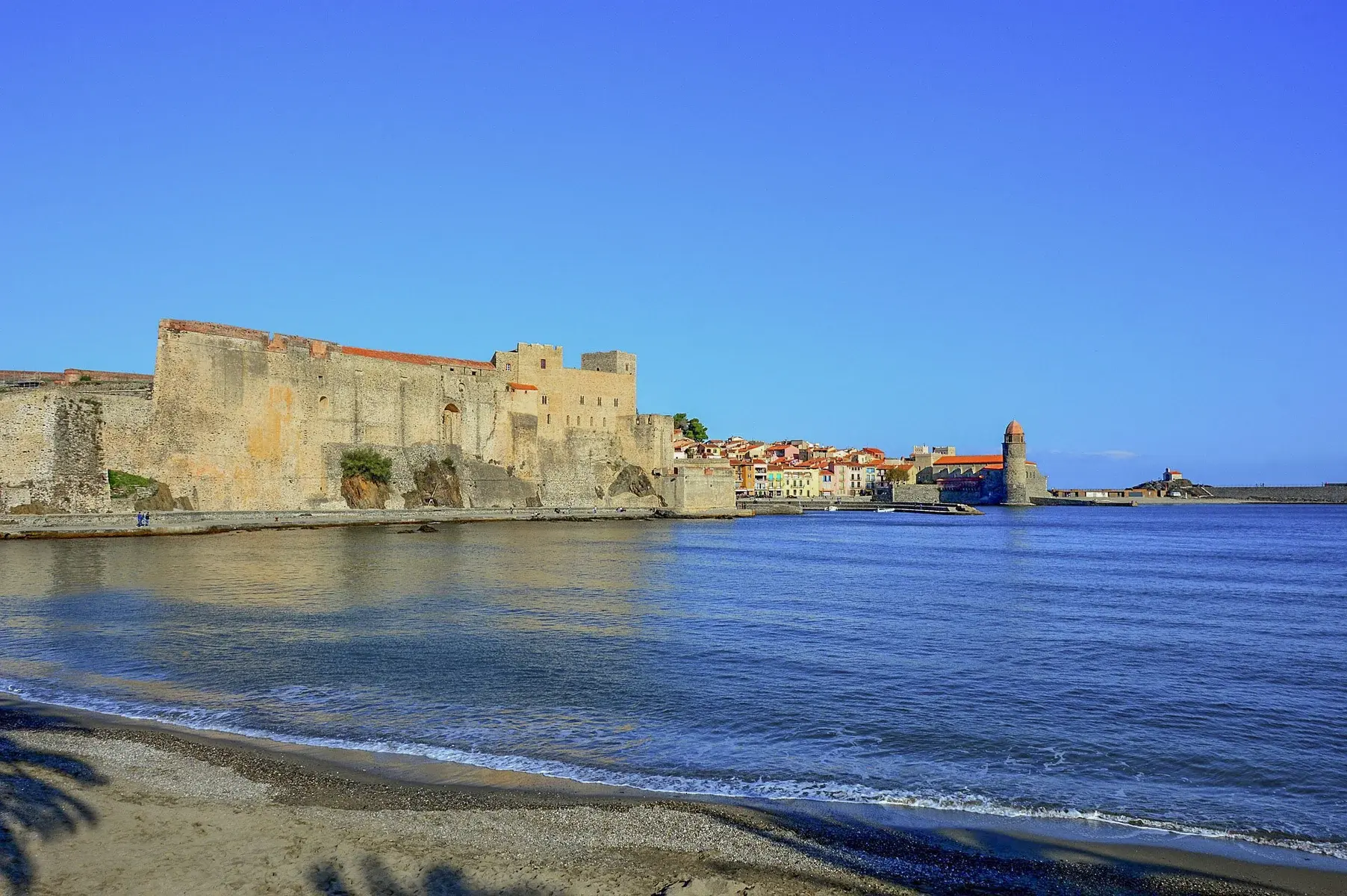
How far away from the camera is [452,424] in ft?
138

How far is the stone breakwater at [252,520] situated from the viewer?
26188 millimetres

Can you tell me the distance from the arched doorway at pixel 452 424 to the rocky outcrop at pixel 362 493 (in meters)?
4.20

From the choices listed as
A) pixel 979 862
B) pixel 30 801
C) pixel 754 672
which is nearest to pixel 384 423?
pixel 754 672

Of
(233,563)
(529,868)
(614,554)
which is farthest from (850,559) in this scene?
(529,868)

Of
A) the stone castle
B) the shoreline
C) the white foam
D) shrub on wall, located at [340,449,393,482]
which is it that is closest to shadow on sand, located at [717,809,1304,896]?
the white foam

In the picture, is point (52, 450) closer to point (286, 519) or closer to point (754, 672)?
point (286, 519)

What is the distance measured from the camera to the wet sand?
4734 millimetres

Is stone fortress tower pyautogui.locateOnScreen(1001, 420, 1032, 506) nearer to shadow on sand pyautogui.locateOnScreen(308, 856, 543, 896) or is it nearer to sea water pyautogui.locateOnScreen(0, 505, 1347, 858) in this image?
sea water pyautogui.locateOnScreen(0, 505, 1347, 858)

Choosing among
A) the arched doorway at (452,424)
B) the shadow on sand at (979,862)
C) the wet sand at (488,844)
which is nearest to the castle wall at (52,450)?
the arched doorway at (452,424)

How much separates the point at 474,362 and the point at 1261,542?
111ft

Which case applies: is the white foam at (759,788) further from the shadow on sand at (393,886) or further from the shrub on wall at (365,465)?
the shrub on wall at (365,465)

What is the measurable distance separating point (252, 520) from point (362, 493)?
673cm

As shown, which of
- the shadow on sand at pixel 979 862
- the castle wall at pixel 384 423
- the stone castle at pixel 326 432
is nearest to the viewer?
Answer: the shadow on sand at pixel 979 862

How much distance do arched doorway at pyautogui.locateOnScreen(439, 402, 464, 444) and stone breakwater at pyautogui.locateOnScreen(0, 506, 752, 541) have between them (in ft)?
10.1
